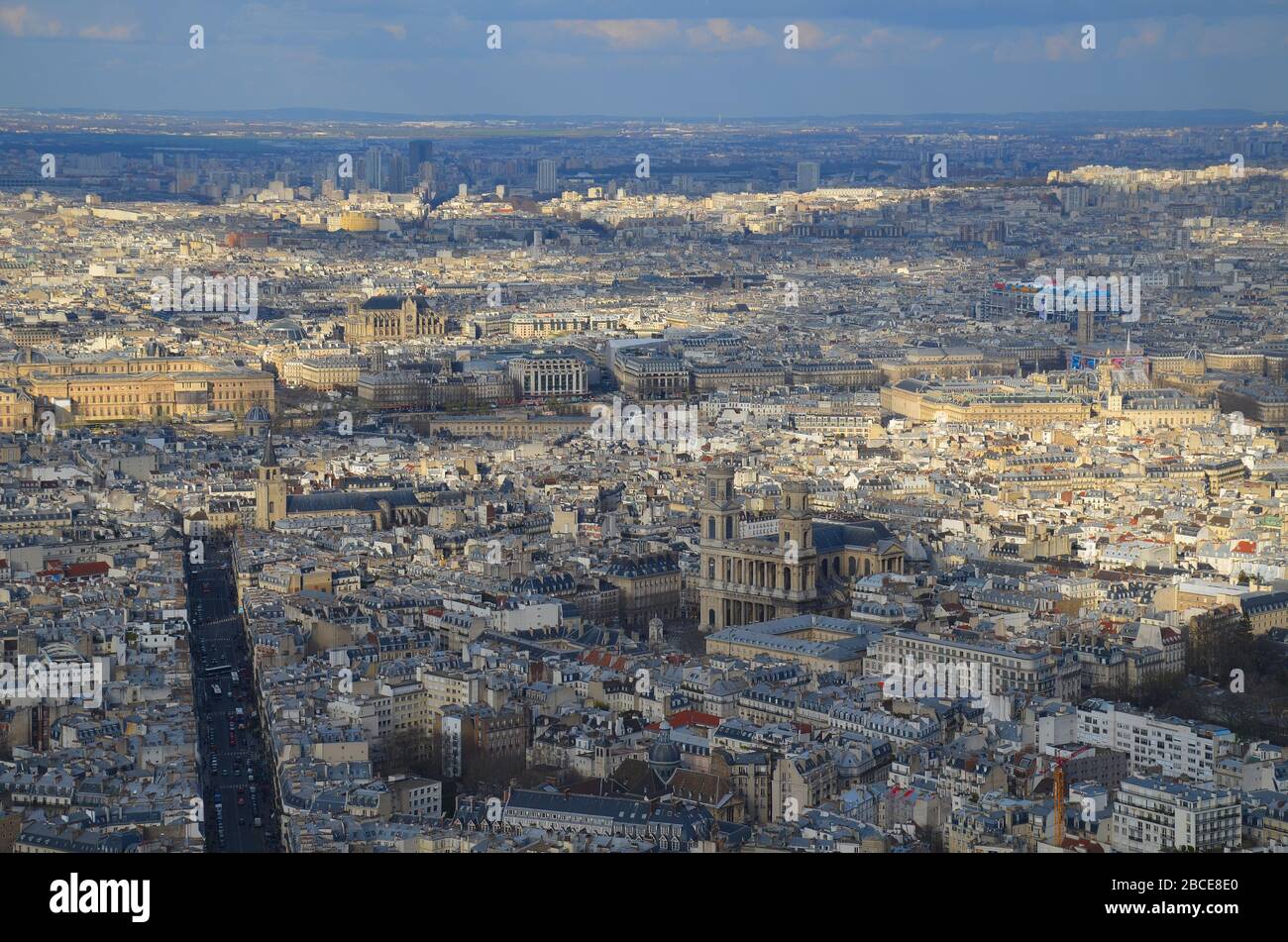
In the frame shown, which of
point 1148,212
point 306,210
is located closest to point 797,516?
point 1148,212

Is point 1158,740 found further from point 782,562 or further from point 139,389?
point 139,389

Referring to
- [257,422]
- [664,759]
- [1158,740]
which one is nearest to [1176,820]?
[1158,740]

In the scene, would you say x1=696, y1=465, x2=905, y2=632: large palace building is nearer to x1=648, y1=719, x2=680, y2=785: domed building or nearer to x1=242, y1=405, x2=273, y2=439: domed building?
x1=648, y1=719, x2=680, y2=785: domed building

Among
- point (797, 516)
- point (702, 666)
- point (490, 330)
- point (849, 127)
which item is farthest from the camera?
point (849, 127)

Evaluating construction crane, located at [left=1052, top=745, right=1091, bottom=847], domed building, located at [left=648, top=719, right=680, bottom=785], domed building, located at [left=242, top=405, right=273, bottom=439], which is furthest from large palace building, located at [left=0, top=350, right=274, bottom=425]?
construction crane, located at [left=1052, top=745, right=1091, bottom=847]

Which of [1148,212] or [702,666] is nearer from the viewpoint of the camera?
[702,666]

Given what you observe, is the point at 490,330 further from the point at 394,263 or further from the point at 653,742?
the point at 653,742

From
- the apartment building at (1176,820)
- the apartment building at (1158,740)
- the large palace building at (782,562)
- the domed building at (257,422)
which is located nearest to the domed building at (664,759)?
the apartment building at (1158,740)

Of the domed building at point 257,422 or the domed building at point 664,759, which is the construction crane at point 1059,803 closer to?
the domed building at point 664,759

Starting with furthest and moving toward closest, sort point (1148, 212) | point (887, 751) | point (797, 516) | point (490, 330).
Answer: point (1148, 212), point (490, 330), point (797, 516), point (887, 751)
